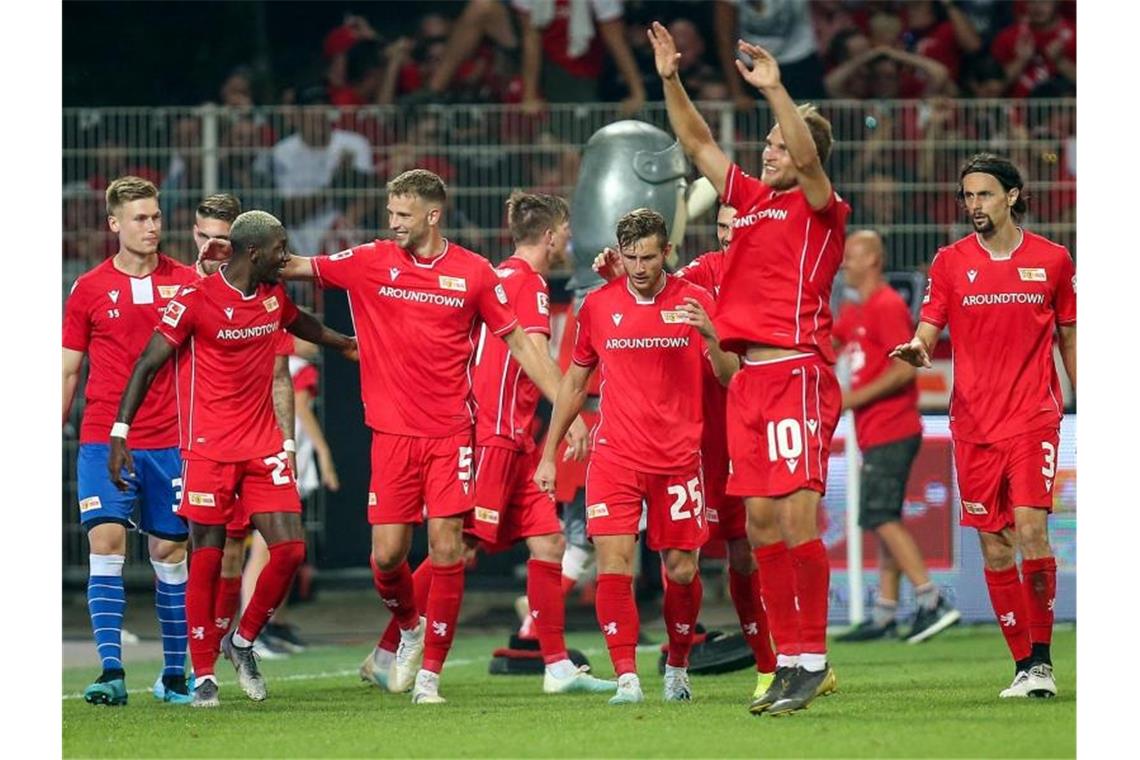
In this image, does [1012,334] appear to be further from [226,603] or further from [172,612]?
[172,612]

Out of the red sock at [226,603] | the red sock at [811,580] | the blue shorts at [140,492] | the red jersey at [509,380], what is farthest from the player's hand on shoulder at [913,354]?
the blue shorts at [140,492]

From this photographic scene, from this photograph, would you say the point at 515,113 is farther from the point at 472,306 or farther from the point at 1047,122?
the point at 472,306

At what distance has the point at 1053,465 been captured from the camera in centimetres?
896

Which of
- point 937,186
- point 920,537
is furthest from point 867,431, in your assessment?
point 937,186

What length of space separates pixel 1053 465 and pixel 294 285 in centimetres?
747

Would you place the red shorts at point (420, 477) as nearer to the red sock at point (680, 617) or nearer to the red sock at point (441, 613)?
the red sock at point (441, 613)

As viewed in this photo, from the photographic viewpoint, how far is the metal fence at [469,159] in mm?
14906

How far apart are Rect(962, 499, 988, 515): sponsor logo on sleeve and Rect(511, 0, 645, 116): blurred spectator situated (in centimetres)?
876

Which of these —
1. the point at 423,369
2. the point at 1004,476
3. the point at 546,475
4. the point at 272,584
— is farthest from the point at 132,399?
the point at 1004,476

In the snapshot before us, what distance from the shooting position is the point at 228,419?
924 centimetres

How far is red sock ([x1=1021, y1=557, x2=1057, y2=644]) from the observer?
29.3ft

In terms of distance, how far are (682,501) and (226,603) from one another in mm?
2247

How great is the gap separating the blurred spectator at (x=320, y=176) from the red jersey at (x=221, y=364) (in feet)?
19.2

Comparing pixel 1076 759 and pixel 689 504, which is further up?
pixel 689 504
